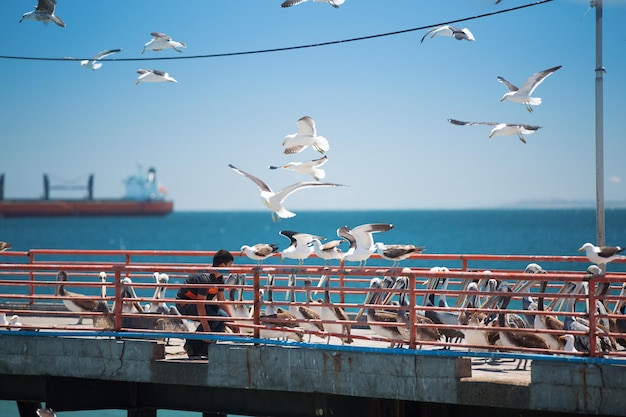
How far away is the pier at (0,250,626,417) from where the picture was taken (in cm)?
1066

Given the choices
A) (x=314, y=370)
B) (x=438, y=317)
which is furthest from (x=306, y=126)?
(x=314, y=370)

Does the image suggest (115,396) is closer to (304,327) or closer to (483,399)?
(304,327)

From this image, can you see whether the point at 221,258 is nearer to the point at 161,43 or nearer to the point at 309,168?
the point at 309,168

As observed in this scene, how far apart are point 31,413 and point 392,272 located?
289 inches

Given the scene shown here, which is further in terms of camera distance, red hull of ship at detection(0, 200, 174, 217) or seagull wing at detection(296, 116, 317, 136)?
red hull of ship at detection(0, 200, 174, 217)

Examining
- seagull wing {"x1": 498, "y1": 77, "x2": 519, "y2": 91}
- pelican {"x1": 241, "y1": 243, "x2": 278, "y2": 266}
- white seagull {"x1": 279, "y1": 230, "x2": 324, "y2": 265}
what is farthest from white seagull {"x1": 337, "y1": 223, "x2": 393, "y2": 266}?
seagull wing {"x1": 498, "y1": 77, "x2": 519, "y2": 91}

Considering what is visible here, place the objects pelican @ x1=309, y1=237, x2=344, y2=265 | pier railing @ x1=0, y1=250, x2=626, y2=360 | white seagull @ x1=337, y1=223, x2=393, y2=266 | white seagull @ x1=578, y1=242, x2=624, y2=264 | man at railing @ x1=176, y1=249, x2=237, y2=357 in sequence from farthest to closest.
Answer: pelican @ x1=309, y1=237, x2=344, y2=265, white seagull @ x1=337, y1=223, x2=393, y2=266, man at railing @ x1=176, y1=249, x2=237, y2=357, white seagull @ x1=578, y1=242, x2=624, y2=264, pier railing @ x1=0, y1=250, x2=626, y2=360

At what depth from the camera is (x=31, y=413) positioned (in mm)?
16094

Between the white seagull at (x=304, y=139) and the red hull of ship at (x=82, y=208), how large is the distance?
435 feet

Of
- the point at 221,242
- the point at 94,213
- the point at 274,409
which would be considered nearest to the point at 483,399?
the point at 274,409

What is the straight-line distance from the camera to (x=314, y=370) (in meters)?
11.8

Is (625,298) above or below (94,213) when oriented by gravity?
below

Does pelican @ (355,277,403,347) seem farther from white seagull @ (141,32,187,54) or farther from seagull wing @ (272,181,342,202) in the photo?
white seagull @ (141,32,187,54)

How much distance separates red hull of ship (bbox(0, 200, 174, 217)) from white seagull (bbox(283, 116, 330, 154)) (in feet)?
435
